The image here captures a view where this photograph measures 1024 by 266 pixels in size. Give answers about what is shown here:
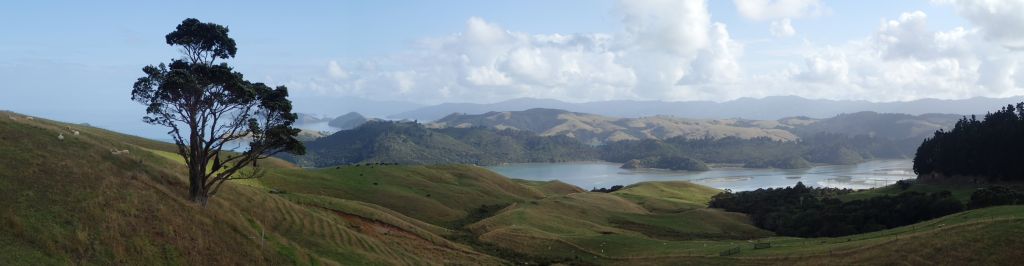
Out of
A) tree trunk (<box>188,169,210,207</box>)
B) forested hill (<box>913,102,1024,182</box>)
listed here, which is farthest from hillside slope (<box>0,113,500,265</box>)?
forested hill (<box>913,102,1024,182</box>)

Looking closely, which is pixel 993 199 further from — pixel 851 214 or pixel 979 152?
pixel 979 152

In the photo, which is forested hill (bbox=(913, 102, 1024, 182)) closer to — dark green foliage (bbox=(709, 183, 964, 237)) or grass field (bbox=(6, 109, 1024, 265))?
dark green foliage (bbox=(709, 183, 964, 237))

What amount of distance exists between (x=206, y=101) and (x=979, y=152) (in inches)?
4321

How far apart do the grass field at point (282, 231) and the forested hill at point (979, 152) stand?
4978 cm

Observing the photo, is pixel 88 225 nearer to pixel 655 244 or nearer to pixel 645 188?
pixel 655 244

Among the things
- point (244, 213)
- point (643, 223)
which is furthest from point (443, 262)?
point (643, 223)

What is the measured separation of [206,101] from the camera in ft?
101

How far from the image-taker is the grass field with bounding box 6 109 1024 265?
23812 millimetres

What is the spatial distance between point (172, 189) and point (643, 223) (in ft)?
170

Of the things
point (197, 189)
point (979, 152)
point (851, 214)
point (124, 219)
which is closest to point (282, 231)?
point (197, 189)

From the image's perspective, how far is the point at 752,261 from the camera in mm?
38031

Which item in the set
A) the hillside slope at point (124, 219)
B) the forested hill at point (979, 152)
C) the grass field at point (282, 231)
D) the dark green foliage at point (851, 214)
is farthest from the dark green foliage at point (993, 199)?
the hillside slope at point (124, 219)

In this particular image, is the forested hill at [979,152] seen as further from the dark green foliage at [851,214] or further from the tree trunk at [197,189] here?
the tree trunk at [197,189]

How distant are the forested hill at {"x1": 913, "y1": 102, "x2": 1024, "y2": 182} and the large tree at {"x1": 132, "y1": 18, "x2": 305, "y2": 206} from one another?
102m
